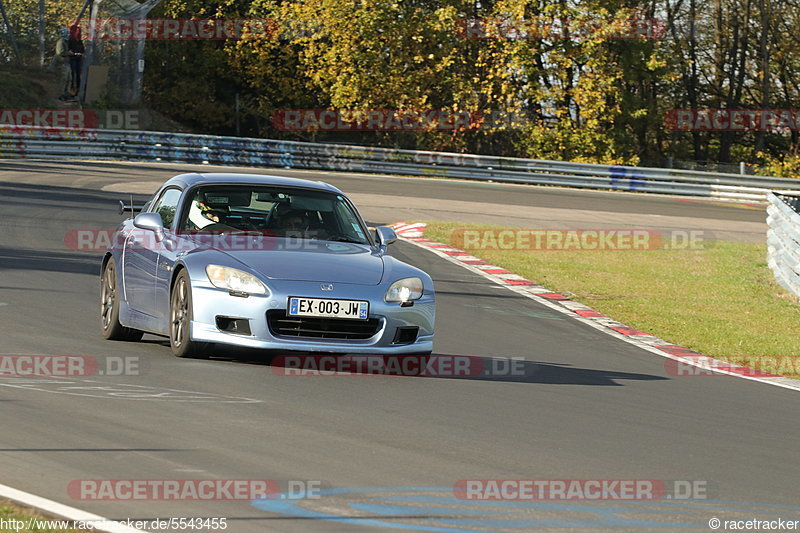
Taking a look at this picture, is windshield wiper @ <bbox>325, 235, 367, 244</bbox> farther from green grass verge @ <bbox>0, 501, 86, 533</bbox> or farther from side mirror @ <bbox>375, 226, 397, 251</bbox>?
green grass verge @ <bbox>0, 501, 86, 533</bbox>

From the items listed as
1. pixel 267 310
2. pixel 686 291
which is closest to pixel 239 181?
pixel 267 310

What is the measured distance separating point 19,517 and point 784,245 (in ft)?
51.9

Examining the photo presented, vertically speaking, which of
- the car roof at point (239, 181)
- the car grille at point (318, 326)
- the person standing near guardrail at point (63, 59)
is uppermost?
the person standing near guardrail at point (63, 59)

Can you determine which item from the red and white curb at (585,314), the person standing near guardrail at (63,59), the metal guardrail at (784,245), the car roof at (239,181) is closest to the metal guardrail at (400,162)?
the person standing near guardrail at (63,59)

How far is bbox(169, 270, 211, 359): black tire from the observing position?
30.5 ft

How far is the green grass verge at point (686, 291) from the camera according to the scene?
13.9 metres

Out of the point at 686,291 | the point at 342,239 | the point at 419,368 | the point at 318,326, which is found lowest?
the point at 686,291

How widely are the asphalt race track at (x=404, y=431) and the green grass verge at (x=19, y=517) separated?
23cm

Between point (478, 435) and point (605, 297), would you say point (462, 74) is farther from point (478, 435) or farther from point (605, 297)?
point (478, 435)

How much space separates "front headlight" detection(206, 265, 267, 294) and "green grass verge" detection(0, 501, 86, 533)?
4.04 meters

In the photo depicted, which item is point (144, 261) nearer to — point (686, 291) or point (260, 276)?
point (260, 276)

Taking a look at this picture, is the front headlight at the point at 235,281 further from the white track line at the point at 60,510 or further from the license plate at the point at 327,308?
the white track line at the point at 60,510

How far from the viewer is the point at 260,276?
9.14 metres

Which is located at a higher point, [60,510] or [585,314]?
[60,510]
